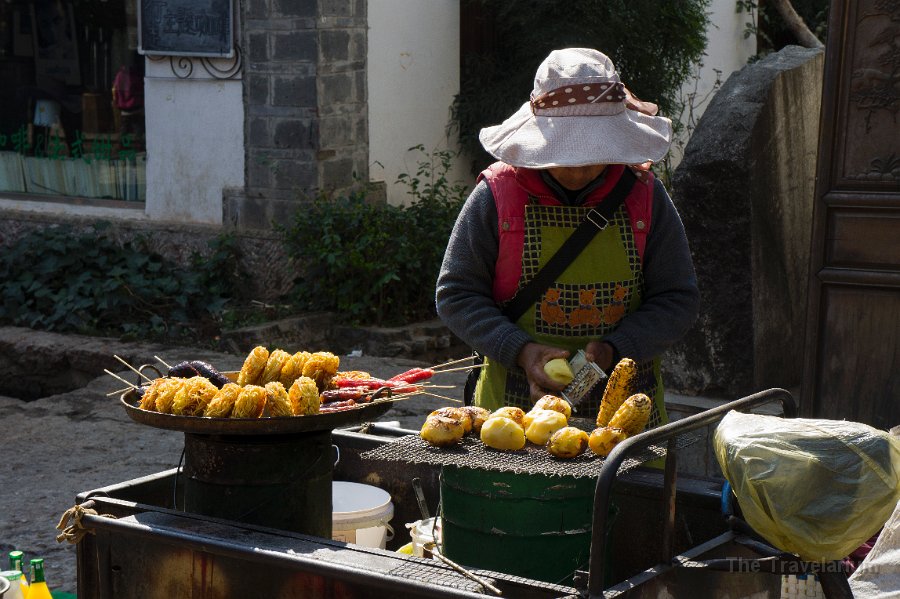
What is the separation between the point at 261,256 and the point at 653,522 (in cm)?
590

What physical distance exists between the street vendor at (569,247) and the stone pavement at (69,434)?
4.34 ft

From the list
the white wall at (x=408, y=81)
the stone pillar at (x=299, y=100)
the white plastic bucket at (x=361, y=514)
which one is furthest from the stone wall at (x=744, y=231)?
the white wall at (x=408, y=81)

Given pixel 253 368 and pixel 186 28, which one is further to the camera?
pixel 186 28

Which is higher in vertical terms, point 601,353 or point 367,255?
point 601,353

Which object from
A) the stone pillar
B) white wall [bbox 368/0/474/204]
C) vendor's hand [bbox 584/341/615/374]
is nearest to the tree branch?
white wall [bbox 368/0/474/204]

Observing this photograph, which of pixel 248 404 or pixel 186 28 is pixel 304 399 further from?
pixel 186 28

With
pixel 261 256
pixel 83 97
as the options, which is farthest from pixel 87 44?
pixel 261 256

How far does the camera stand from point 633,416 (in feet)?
8.74

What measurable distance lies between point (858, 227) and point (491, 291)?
2.10m

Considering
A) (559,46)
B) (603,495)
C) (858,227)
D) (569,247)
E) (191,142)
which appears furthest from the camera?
(559,46)

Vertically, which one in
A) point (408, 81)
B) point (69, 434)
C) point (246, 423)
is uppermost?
point (408, 81)

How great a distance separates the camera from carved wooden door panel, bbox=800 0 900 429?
466 centimetres

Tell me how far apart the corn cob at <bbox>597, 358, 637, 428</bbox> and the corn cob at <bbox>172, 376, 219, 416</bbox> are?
899mm

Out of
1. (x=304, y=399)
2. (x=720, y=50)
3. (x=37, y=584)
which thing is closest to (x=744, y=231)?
(x=304, y=399)
